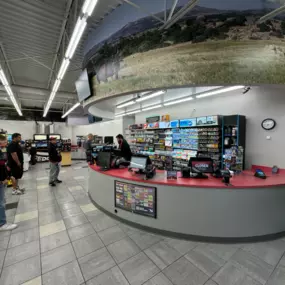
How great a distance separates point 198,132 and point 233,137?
1.12 m

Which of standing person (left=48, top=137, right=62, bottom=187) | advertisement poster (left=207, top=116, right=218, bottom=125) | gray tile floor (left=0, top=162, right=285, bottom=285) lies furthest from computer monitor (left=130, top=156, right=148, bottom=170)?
standing person (left=48, top=137, right=62, bottom=187)

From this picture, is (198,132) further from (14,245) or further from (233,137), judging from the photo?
(14,245)

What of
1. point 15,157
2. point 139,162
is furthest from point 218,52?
point 15,157

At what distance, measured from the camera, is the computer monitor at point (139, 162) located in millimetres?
2951

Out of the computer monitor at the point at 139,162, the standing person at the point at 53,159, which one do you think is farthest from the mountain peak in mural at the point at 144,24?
the standing person at the point at 53,159

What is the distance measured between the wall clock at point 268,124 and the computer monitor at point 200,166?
240 centimetres

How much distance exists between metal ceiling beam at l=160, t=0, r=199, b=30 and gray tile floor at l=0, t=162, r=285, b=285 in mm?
3704

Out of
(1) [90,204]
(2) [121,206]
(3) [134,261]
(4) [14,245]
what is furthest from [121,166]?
(4) [14,245]

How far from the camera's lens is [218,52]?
249 centimetres

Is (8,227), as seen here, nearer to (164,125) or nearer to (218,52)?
(218,52)

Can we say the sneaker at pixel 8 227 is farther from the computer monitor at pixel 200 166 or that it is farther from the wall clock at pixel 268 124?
the wall clock at pixel 268 124

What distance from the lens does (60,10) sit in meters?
3.42

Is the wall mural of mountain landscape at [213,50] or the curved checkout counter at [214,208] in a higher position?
the wall mural of mountain landscape at [213,50]

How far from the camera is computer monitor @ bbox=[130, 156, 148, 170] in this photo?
2.95 metres
